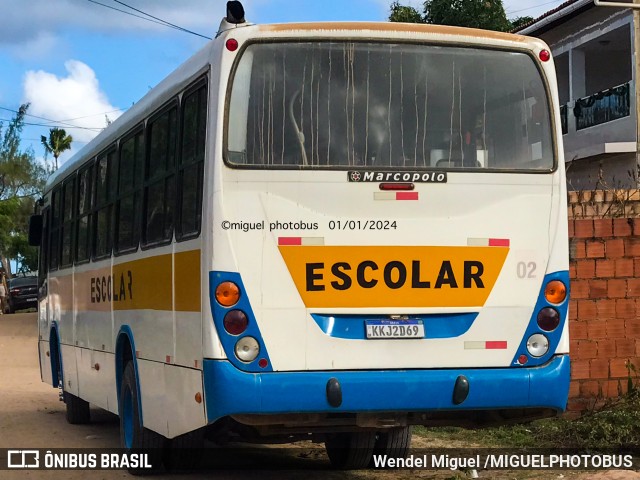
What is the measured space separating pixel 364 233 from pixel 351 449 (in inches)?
114

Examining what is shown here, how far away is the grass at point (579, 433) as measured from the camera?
1029 centimetres

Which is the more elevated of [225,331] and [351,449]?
[225,331]

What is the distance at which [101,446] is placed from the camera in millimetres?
12195

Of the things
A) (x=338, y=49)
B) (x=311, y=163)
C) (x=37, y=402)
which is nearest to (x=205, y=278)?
(x=311, y=163)

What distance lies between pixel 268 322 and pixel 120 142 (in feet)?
12.5

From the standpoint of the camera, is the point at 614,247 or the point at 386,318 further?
the point at 614,247

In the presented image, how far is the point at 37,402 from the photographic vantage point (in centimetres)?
1739

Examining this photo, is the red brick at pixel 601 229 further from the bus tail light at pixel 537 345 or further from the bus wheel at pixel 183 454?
the bus wheel at pixel 183 454

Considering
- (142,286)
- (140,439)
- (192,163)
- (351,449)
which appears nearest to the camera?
(192,163)

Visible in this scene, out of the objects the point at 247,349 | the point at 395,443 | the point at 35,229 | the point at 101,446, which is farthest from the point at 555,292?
the point at 35,229

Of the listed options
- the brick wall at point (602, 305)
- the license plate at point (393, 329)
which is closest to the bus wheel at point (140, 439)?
the license plate at point (393, 329)

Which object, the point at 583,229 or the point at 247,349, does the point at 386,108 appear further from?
the point at 583,229

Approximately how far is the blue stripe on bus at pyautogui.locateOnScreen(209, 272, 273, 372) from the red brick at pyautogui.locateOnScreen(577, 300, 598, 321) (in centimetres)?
478

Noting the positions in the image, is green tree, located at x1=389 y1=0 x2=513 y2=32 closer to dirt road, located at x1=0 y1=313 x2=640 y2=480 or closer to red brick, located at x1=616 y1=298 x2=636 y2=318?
dirt road, located at x1=0 y1=313 x2=640 y2=480
